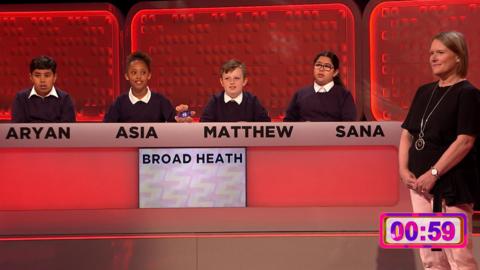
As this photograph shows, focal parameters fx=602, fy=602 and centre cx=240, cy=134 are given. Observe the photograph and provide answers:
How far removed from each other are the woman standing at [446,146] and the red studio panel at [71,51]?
3277mm

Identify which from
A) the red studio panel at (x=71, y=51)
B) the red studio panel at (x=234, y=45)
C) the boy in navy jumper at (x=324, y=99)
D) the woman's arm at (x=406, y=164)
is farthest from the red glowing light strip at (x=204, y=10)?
the woman's arm at (x=406, y=164)

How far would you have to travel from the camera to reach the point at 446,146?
2.14 metres

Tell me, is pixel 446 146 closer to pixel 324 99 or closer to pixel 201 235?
pixel 201 235

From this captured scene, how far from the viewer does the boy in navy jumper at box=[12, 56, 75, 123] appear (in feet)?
11.3

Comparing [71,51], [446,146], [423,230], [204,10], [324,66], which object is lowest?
[423,230]

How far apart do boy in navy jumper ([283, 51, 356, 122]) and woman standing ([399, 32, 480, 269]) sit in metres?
1.31

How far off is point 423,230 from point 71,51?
3938mm

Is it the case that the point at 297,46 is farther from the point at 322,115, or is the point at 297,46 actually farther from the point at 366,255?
the point at 366,255

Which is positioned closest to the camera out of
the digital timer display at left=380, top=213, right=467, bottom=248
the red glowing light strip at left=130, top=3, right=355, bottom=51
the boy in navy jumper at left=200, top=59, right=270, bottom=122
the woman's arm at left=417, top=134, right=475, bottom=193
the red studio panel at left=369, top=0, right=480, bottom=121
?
the digital timer display at left=380, top=213, right=467, bottom=248

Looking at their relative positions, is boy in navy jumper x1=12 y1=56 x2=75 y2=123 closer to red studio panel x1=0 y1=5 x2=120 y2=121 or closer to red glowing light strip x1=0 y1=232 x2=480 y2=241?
red glowing light strip x1=0 y1=232 x2=480 y2=241

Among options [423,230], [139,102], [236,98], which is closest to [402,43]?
[236,98]

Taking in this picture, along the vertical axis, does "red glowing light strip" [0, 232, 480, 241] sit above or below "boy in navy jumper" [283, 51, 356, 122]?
below

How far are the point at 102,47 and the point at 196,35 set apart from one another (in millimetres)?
788

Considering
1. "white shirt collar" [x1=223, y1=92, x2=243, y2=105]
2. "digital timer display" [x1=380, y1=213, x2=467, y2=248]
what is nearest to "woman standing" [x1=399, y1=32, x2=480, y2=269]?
"digital timer display" [x1=380, y1=213, x2=467, y2=248]
